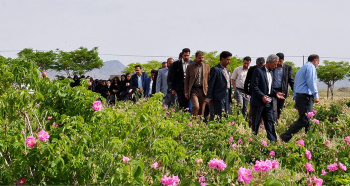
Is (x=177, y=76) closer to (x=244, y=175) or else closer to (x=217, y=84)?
(x=217, y=84)

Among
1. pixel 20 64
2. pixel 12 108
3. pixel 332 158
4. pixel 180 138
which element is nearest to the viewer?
pixel 12 108

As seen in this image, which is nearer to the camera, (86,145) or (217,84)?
(86,145)

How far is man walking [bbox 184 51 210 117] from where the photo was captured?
26.8 feet

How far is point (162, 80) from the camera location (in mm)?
10688

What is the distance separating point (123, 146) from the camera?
3369mm

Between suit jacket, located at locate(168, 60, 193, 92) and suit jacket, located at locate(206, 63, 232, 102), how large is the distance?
4.57ft

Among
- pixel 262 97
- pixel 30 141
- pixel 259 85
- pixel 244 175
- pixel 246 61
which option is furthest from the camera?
pixel 246 61

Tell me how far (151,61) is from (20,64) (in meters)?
57.3

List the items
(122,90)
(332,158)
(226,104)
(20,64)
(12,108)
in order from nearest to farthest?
(12,108), (20,64), (332,158), (226,104), (122,90)

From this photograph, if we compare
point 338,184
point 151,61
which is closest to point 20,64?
point 338,184

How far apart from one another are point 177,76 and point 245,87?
1499 mm

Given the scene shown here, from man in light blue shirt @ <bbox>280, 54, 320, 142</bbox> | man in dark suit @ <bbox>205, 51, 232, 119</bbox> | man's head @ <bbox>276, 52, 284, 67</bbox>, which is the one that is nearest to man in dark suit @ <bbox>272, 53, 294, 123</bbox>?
man's head @ <bbox>276, 52, 284, 67</bbox>

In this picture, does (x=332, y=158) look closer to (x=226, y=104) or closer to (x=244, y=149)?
(x=244, y=149)

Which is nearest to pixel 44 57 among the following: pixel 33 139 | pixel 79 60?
pixel 79 60
